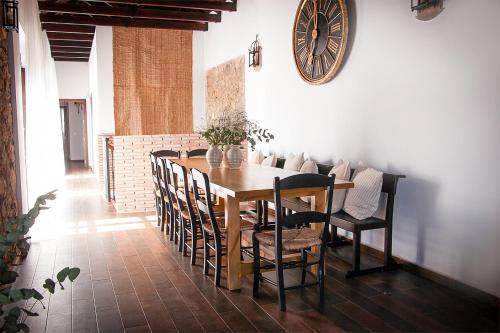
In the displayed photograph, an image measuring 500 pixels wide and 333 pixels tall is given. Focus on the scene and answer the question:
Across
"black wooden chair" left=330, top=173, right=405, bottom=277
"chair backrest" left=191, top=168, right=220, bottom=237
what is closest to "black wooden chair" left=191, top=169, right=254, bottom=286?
"chair backrest" left=191, top=168, right=220, bottom=237

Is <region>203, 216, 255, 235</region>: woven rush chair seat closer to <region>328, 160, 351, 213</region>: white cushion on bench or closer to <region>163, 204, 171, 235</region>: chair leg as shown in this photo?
<region>328, 160, 351, 213</region>: white cushion on bench

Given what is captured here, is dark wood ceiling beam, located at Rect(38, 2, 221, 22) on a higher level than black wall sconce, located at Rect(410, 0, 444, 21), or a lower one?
higher

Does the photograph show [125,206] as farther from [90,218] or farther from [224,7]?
[224,7]

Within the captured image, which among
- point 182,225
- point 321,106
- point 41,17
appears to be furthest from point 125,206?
point 41,17

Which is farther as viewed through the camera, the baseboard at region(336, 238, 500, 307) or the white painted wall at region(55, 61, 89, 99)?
the white painted wall at region(55, 61, 89, 99)

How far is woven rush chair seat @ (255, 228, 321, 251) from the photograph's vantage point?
312 cm

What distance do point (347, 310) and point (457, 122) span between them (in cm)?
160

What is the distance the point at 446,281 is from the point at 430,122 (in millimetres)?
1242

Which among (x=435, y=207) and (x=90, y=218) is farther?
(x=90, y=218)

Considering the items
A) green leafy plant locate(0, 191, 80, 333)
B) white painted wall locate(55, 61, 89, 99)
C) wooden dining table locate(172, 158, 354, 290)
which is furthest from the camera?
white painted wall locate(55, 61, 89, 99)

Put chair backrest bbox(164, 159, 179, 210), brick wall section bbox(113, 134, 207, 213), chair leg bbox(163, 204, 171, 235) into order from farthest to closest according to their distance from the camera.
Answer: brick wall section bbox(113, 134, 207, 213), chair leg bbox(163, 204, 171, 235), chair backrest bbox(164, 159, 179, 210)

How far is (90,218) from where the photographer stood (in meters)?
6.15

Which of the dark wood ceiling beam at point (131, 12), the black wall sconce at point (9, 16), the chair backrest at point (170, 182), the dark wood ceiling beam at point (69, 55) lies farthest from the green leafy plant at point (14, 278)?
the dark wood ceiling beam at point (69, 55)

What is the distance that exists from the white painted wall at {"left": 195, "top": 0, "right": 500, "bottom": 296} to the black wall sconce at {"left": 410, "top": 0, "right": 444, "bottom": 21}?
0.05 m
